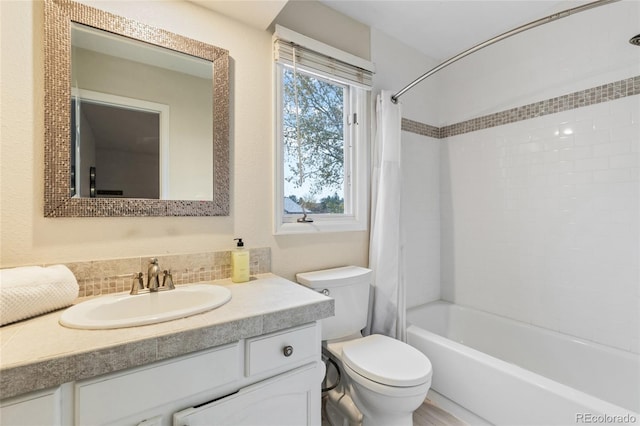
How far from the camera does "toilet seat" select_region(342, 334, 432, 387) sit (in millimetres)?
1245

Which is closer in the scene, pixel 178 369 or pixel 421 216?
pixel 178 369

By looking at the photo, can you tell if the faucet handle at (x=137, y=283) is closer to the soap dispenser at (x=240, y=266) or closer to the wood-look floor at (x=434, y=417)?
the soap dispenser at (x=240, y=266)

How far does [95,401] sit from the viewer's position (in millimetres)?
691

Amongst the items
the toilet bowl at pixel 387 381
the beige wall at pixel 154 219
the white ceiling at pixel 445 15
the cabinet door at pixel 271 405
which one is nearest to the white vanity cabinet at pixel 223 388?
the cabinet door at pixel 271 405

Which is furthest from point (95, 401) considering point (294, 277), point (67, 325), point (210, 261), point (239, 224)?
point (294, 277)

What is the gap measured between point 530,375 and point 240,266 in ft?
4.91

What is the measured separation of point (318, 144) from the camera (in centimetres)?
188

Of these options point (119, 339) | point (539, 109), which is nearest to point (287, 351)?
point (119, 339)

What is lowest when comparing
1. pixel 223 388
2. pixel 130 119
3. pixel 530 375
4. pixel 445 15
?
pixel 530 375

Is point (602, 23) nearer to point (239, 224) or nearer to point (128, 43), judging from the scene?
point (239, 224)

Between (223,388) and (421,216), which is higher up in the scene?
→ (421,216)

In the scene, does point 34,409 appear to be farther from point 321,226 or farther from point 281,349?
point 321,226

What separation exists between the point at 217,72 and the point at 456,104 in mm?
2005

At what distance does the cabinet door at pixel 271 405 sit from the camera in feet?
2.70
